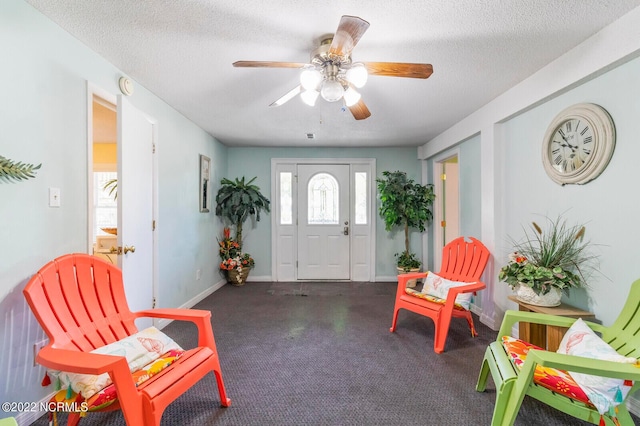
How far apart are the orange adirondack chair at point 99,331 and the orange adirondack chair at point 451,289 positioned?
1.69m

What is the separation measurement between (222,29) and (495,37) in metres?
1.69

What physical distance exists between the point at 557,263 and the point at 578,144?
2.77 ft

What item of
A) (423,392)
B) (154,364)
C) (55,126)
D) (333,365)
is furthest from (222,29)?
(423,392)

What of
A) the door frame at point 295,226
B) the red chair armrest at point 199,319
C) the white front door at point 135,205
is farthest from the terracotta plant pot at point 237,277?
the red chair armrest at point 199,319

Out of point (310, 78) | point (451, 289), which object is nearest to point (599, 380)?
point (451, 289)

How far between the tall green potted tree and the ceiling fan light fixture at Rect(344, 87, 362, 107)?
2441 millimetres

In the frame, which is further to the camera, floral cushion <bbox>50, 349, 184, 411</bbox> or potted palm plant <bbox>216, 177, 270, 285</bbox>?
potted palm plant <bbox>216, 177, 270, 285</bbox>

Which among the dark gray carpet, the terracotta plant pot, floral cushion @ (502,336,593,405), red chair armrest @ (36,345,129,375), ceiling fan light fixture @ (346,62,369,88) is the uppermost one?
ceiling fan light fixture @ (346,62,369,88)

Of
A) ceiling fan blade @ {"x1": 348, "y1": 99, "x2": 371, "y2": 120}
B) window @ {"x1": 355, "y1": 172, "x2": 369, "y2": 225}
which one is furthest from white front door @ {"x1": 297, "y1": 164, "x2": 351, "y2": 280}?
ceiling fan blade @ {"x1": 348, "y1": 99, "x2": 371, "y2": 120}

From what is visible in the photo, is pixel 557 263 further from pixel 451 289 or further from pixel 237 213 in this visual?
pixel 237 213

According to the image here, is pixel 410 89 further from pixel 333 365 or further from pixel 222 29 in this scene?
pixel 333 365

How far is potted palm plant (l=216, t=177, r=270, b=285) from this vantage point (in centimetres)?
433

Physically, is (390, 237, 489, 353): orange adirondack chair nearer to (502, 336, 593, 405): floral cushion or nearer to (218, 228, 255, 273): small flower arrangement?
(502, 336, 593, 405): floral cushion

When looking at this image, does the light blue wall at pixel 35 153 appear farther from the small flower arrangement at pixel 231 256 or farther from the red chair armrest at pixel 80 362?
the small flower arrangement at pixel 231 256
